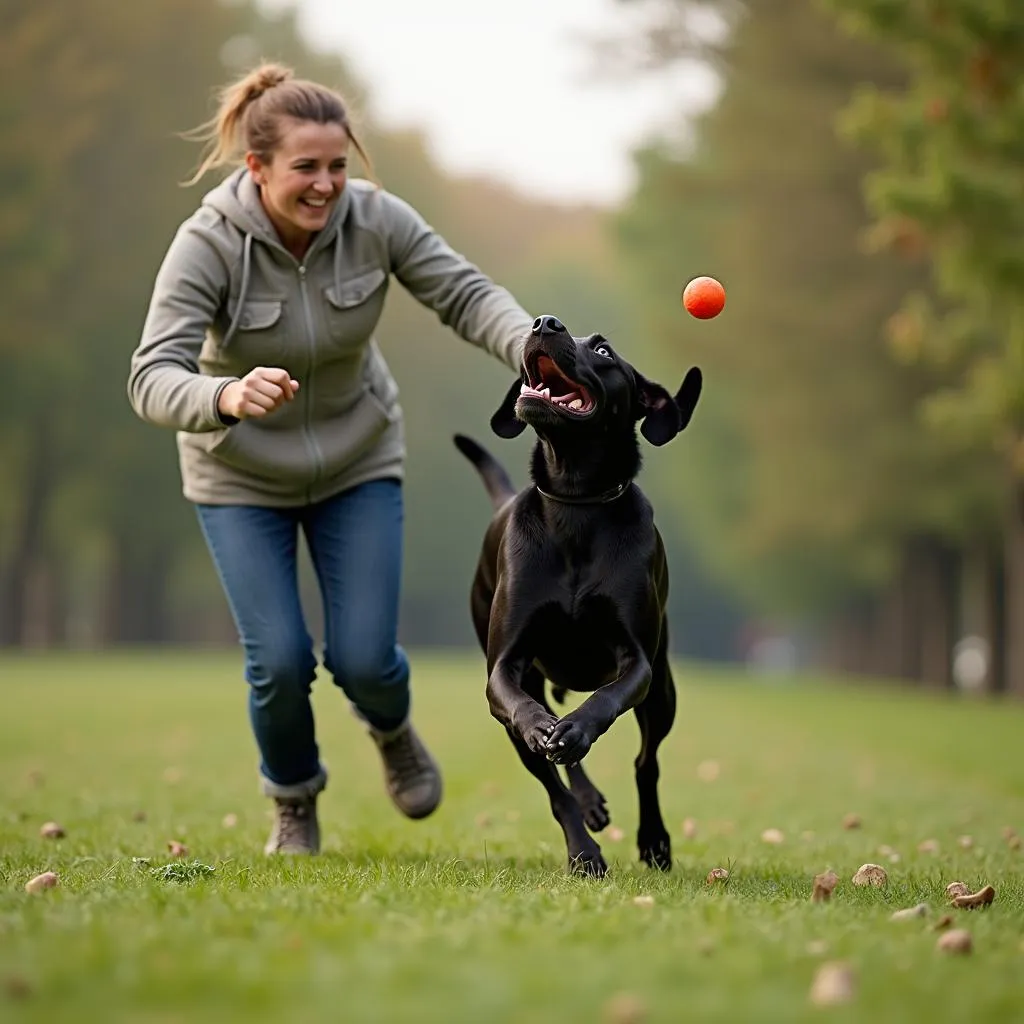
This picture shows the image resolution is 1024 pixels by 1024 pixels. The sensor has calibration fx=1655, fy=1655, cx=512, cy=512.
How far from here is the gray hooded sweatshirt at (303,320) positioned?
548 centimetres

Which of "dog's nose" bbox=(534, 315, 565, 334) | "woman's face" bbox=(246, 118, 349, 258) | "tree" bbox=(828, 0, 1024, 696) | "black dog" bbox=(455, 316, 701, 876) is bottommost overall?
"black dog" bbox=(455, 316, 701, 876)

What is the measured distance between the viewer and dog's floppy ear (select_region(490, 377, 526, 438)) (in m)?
5.19

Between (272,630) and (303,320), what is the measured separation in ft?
3.47

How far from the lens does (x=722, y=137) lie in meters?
23.9

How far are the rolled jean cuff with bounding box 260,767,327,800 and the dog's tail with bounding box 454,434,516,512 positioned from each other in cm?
119

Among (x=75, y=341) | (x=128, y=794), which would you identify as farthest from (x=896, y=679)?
(x=128, y=794)

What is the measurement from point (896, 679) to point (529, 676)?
27.8 meters

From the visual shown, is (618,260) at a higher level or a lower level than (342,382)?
higher

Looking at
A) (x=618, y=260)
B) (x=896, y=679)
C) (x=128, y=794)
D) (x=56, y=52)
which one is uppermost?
(x=56, y=52)

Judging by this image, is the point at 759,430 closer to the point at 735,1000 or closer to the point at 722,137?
the point at 722,137

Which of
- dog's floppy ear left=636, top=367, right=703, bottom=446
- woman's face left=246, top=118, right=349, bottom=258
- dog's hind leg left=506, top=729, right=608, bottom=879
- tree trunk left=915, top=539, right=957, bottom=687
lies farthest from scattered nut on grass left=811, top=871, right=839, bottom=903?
tree trunk left=915, top=539, right=957, bottom=687

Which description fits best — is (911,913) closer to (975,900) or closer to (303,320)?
(975,900)

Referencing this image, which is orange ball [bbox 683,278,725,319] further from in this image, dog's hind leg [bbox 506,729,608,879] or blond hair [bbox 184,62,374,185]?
dog's hind leg [bbox 506,729,608,879]

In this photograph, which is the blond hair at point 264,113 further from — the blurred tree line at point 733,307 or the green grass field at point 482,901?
the blurred tree line at point 733,307
